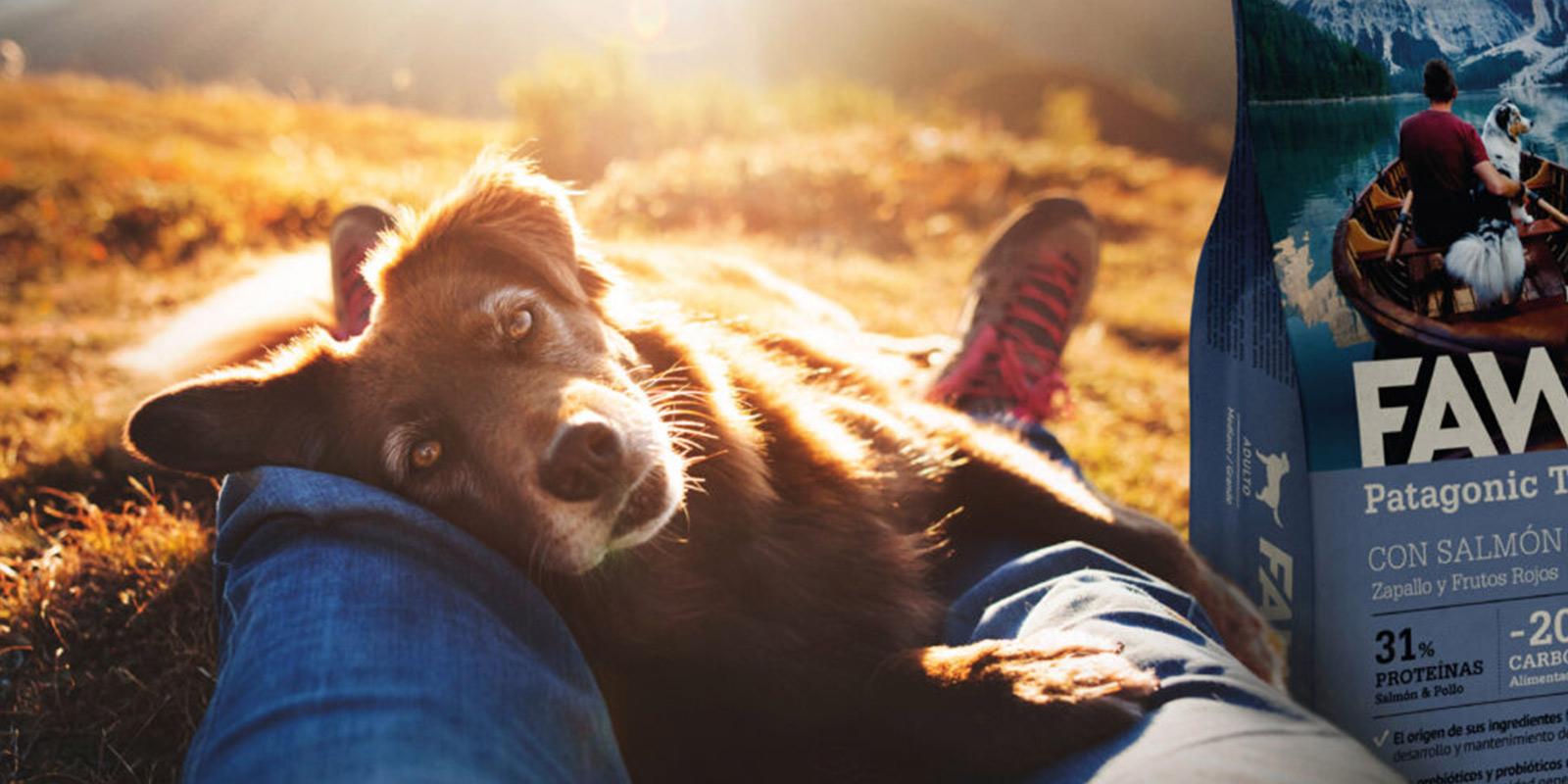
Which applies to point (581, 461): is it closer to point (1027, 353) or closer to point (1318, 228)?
point (1318, 228)

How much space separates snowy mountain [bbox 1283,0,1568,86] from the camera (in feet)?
5.09

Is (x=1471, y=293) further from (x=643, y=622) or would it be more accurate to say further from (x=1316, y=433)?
(x=643, y=622)

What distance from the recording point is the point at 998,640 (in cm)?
158

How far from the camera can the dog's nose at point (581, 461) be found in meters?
1.40

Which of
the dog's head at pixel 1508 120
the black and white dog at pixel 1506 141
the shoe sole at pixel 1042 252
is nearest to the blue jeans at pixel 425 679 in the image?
the black and white dog at pixel 1506 141

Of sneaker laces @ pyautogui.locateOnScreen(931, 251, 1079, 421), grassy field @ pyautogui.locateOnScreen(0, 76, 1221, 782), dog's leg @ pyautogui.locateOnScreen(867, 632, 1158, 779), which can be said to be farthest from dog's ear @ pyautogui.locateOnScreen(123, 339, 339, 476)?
sneaker laces @ pyautogui.locateOnScreen(931, 251, 1079, 421)

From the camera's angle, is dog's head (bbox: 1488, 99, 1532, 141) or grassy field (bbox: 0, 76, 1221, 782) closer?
dog's head (bbox: 1488, 99, 1532, 141)

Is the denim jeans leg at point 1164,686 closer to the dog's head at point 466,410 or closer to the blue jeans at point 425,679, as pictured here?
the blue jeans at point 425,679

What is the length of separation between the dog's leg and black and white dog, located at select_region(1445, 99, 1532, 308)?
2.88 ft

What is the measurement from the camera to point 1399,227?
1543 mm

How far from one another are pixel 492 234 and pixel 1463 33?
5.75ft

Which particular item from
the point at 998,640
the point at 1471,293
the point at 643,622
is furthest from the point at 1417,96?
the point at 643,622

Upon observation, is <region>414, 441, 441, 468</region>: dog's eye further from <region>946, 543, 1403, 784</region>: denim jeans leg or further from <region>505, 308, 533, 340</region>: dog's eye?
<region>946, 543, 1403, 784</region>: denim jeans leg

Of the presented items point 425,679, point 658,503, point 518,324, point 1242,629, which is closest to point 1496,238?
point 1242,629
